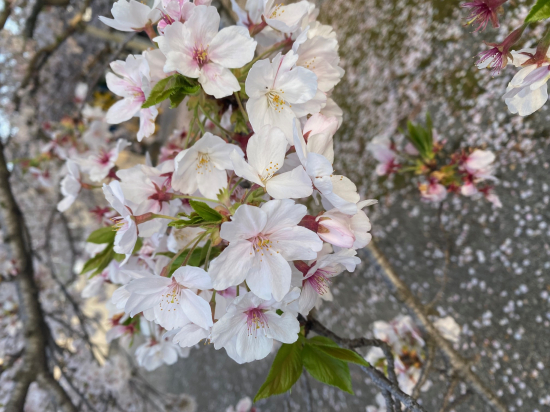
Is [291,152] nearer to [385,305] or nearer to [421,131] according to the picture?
[421,131]

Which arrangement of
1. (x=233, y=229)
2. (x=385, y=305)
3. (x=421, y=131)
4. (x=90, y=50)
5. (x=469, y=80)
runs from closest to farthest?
(x=233, y=229) < (x=421, y=131) < (x=469, y=80) < (x=385, y=305) < (x=90, y=50)

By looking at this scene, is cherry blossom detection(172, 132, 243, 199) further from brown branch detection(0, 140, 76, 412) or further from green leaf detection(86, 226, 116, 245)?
brown branch detection(0, 140, 76, 412)

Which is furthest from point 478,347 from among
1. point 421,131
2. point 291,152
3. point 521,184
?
point 291,152

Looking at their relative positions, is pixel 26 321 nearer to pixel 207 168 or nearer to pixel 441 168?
pixel 207 168

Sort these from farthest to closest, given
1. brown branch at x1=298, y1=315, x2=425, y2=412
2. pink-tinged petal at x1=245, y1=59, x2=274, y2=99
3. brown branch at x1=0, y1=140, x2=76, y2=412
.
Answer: brown branch at x1=0, y1=140, x2=76, y2=412 < brown branch at x1=298, y1=315, x2=425, y2=412 < pink-tinged petal at x1=245, y1=59, x2=274, y2=99

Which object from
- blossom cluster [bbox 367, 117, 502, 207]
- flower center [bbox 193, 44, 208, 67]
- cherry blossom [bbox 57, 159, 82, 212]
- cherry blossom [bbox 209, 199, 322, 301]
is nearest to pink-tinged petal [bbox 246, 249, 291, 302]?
cherry blossom [bbox 209, 199, 322, 301]

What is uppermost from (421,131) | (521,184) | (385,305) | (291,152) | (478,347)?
(291,152)

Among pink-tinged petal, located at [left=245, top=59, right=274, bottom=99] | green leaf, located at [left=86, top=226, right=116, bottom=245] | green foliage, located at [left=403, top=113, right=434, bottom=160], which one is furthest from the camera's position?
green foliage, located at [left=403, top=113, right=434, bottom=160]
